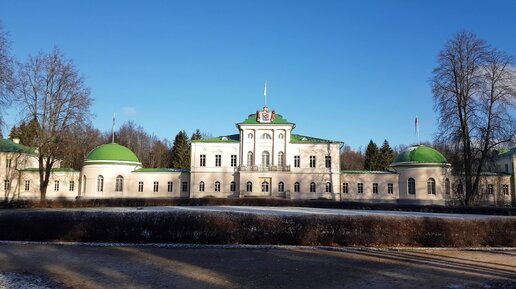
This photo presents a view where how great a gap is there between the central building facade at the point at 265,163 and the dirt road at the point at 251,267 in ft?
117

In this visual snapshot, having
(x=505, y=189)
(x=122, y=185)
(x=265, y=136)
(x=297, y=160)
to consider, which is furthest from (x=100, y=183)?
(x=505, y=189)

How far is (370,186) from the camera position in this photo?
50.8 metres

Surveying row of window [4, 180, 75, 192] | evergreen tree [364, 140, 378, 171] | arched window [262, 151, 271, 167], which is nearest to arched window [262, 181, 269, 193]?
arched window [262, 151, 271, 167]

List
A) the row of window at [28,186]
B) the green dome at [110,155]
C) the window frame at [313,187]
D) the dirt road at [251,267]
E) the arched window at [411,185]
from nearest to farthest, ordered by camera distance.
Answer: the dirt road at [251,267], the arched window at [411,185], the window frame at [313,187], the green dome at [110,155], the row of window at [28,186]

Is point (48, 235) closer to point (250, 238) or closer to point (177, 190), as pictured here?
point (250, 238)

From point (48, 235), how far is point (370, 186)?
41391 millimetres

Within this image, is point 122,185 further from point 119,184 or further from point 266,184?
point 266,184

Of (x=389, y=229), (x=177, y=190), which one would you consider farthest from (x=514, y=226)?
(x=177, y=190)

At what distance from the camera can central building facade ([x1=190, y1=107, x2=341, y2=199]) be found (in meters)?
49.7

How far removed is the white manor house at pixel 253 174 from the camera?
49.5 m

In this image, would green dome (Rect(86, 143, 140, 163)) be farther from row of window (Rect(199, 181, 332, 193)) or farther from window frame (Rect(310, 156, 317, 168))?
window frame (Rect(310, 156, 317, 168))

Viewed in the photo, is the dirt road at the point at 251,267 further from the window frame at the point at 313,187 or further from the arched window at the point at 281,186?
the window frame at the point at 313,187

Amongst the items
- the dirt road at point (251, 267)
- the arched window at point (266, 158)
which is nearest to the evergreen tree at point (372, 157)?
the arched window at point (266, 158)

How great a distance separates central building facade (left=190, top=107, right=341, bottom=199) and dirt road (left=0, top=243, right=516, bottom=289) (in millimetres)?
35572
